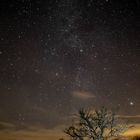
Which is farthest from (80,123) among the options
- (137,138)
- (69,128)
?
(137,138)

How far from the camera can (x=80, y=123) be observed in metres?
36.9

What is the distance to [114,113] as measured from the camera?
→ 122 feet

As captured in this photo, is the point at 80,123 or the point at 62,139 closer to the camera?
the point at 80,123

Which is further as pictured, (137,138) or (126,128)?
(137,138)

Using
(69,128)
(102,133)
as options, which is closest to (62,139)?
(69,128)

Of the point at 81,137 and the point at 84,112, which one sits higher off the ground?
the point at 84,112

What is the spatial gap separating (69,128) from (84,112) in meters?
2.66

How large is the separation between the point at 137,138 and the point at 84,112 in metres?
10.4

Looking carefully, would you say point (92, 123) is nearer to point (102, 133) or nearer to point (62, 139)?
point (102, 133)

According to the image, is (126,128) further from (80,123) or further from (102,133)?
(80,123)

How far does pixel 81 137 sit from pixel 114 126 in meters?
4.05

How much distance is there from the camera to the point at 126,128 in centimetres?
3728

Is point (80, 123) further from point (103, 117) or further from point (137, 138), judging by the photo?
point (137, 138)

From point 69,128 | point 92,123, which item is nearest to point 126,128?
point 92,123
